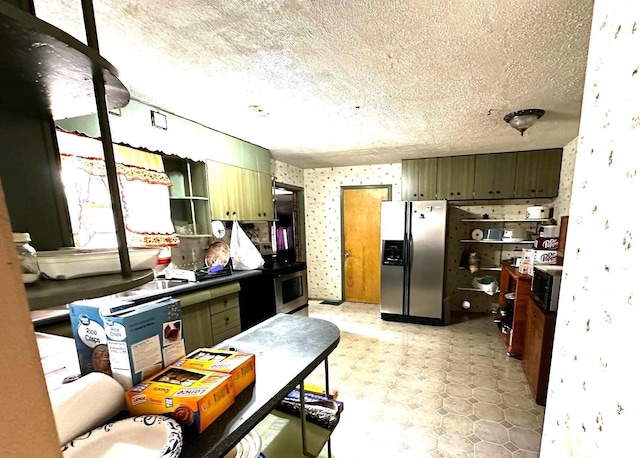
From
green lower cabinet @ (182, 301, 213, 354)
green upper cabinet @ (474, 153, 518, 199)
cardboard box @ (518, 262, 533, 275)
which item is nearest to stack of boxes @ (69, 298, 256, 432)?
green lower cabinet @ (182, 301, 213, 354)

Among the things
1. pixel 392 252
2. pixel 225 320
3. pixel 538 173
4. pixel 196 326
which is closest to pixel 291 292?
pixel 225 320

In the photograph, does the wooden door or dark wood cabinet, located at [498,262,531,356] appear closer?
dark wood cabinet, located at [498,262,531,356]

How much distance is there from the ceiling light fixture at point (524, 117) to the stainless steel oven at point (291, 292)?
101 inches

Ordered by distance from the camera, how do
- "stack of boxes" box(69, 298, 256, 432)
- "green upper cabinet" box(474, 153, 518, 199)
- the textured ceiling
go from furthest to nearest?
"green upper cabinet" box(474, 153, 518, 199)
the textured ceiling
"stack of boxes" box(69, 298, 256, 432)

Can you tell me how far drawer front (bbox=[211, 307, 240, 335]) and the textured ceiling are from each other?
171cm

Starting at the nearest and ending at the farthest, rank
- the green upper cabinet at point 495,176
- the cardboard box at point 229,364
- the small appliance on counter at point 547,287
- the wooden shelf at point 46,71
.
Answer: the wooden shelf at point 46,71, the cardboard box at point 229,364, the small appliance on counter at point 547,287, the green upper cabinet at point 495,176

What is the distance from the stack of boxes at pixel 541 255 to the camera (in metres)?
2.78

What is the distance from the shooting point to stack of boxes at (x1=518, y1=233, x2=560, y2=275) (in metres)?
2.78

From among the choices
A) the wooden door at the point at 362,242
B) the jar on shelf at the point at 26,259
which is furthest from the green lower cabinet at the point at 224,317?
the wooden door at the point at 362,242

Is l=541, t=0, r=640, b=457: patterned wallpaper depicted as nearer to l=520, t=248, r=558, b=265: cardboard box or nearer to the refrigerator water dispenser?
l=520, t=248, r=558, b=265: cardboard box

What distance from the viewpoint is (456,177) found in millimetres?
3812

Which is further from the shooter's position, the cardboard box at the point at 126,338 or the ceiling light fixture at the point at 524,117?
the ceiling light fixture at the point at 524,117

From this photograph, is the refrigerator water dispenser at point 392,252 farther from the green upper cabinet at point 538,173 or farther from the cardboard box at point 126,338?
the cardboard box at point 126,338

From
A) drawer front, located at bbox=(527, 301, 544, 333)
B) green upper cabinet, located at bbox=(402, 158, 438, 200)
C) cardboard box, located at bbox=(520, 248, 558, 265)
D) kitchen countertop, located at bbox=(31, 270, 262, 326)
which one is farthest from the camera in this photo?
green upper cabinet, located at bbox=(402, 158, 438, 200)
